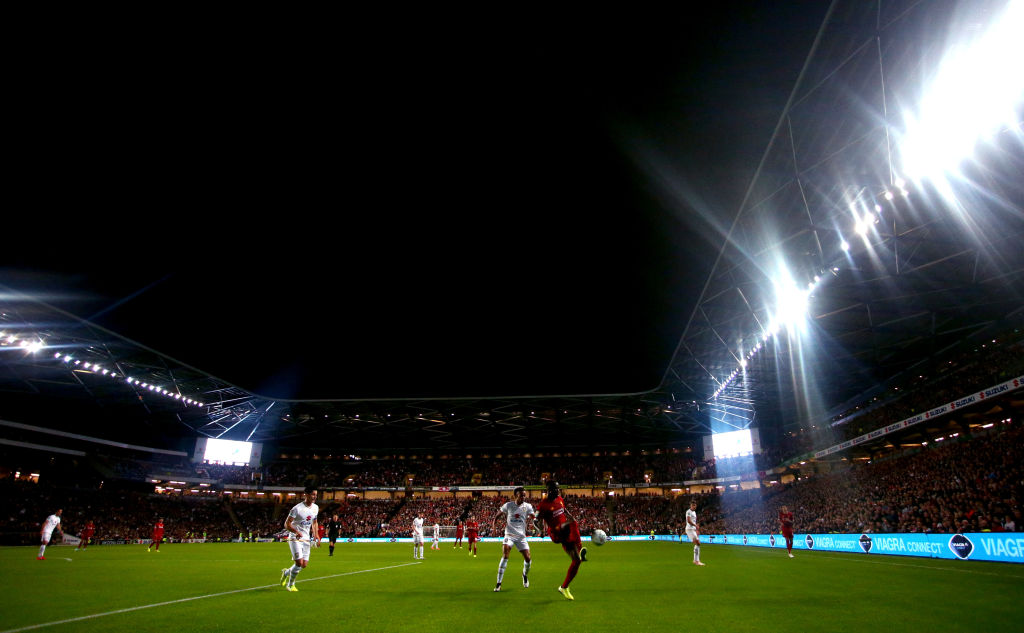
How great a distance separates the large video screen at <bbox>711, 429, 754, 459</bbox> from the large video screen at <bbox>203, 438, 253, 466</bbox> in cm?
5898

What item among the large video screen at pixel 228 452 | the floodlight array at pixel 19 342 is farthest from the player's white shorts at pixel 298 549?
the large video screen at pixel 228 452

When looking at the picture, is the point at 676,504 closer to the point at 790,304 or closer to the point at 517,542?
the point at 790,304

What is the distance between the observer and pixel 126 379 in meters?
43.1

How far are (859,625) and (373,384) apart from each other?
4262 cm

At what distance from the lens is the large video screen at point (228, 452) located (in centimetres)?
6400

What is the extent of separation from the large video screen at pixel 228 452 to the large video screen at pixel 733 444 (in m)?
59.0

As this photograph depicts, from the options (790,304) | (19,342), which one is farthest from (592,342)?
(19,342)

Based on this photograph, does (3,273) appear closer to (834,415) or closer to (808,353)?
(808,353)

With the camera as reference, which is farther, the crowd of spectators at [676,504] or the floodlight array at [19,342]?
the floodlight array at [19,342]

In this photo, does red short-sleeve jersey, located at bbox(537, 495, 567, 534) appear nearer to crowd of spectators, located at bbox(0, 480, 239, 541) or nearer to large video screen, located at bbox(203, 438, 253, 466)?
crowd of spectators, located at bbox(0, 480, 239, 541)

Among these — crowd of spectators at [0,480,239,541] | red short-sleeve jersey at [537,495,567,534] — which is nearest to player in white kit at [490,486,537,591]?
red short-sleeve jersey at [537,495,567,534]

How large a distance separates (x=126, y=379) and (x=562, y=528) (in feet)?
152

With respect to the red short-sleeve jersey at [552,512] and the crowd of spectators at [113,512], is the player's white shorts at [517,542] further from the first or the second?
the crowd of spectators at [113,512]

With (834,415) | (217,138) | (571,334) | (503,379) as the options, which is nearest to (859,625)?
(217,138)
